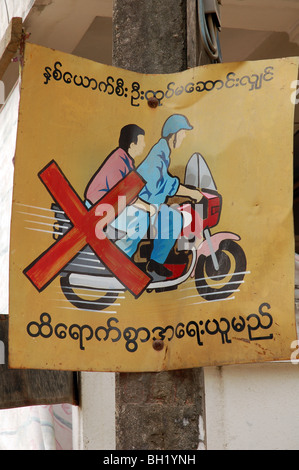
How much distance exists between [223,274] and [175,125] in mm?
667

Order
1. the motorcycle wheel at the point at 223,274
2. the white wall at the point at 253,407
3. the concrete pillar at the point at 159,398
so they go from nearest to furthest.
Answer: the concrete pillar at the point at 159,398 → the motorcycle wheel at the point at 223,274 → the white wall at the point at 253,407

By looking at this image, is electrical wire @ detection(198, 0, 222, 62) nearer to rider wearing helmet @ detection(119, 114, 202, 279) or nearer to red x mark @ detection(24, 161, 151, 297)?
rider wearing helmet @ detection(119, 114, 202, 279)

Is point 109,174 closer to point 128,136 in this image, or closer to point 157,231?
point 128,136

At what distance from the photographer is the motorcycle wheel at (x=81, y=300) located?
2.96 metres

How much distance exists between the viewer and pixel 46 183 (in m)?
3.03

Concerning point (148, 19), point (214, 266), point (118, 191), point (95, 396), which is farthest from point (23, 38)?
point (95, 396)

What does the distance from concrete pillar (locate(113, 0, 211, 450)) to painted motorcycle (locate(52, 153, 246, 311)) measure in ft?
1.09

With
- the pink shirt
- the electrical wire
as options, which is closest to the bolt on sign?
the pink shirt

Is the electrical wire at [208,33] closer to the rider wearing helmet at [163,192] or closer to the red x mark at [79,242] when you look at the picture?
the rider wearing helmet at [163,192]

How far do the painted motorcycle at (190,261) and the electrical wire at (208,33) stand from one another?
24.2 inches

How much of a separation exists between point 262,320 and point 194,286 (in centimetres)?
30

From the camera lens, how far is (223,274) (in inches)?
116

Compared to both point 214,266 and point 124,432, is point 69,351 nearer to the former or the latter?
point 124,432

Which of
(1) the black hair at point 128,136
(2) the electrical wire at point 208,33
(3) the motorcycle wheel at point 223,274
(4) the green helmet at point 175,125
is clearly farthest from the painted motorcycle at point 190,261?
(2) the electrical wire at point 208,33
